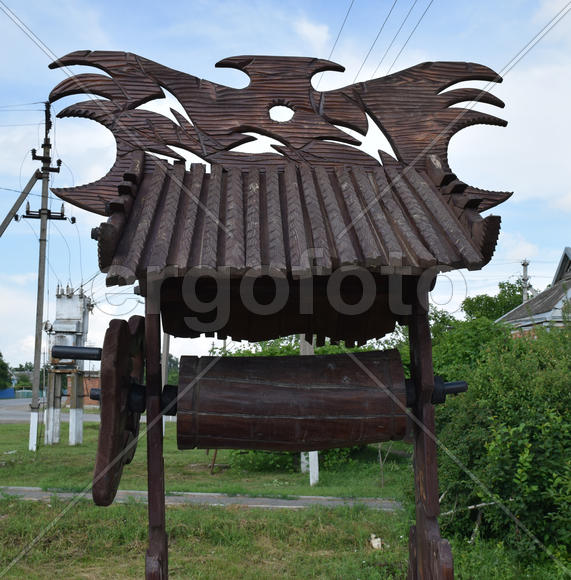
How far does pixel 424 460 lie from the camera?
2.86 m

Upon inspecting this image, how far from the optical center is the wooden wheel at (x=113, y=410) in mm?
2486

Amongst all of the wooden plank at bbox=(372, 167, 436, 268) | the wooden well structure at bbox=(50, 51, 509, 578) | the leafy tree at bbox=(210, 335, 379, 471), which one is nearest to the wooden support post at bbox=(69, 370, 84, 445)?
the leafy tree at bbox=(210, 335, 379, 471)

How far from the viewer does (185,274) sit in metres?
2.35

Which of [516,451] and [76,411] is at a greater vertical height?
[516,451]

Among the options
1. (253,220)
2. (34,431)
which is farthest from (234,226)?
(34,431)

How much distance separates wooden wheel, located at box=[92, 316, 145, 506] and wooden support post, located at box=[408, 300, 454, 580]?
1440 millimetres

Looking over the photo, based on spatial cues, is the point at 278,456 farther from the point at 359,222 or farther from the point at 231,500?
the point at 359,222

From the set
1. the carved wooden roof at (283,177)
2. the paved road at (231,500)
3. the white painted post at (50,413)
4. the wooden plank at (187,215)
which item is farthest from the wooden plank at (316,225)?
the white painted post at (50,413)

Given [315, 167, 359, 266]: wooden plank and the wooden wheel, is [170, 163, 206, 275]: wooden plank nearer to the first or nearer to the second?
the wooden wheel

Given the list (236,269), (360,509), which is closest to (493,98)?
(236,269)

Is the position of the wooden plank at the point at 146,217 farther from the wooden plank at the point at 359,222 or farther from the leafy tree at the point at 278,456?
the leafy tree at the point at 278,456

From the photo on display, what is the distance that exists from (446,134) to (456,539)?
4710 mm

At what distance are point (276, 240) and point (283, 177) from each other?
2.22 feet

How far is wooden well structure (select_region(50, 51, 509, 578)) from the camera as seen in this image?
247 centimetres
